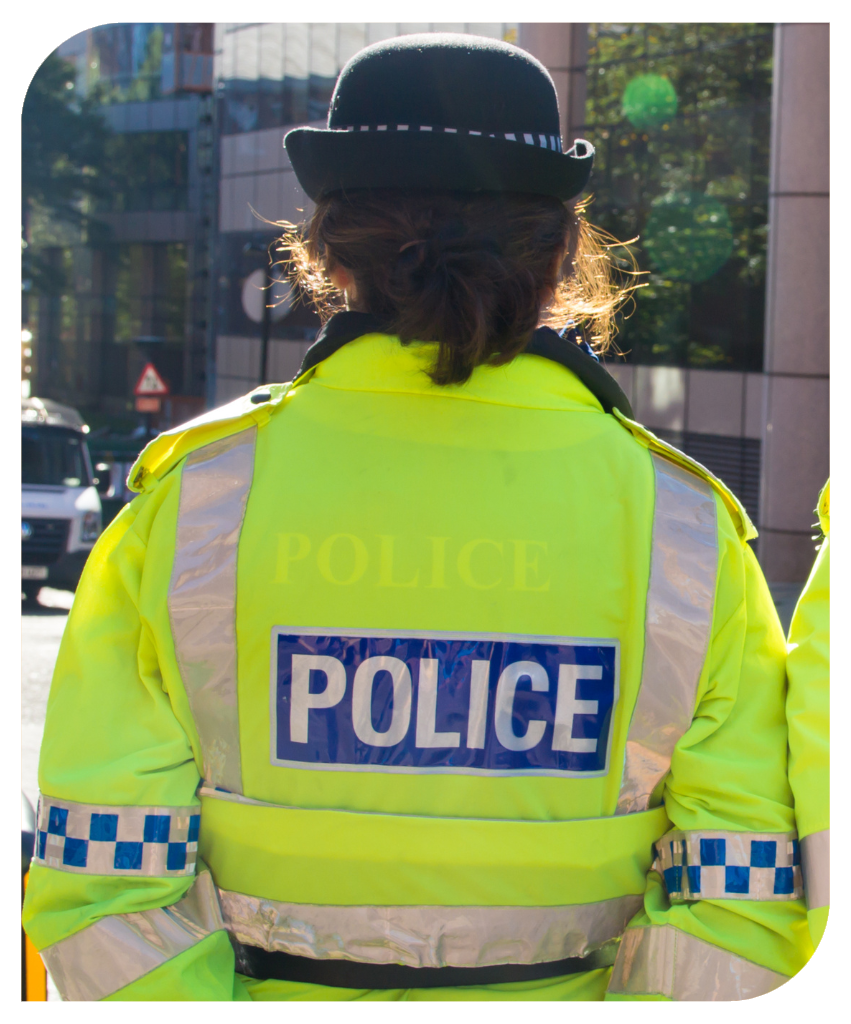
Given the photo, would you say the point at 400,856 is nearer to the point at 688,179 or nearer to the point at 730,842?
the point at 730,842

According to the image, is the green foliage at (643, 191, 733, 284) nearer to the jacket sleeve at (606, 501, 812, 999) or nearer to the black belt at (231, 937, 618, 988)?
the jacket sleeve at (606, 501, 812, 999)

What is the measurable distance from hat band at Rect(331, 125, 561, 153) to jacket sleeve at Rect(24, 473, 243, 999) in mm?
528

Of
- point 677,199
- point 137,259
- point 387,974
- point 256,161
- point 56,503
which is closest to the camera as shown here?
point 387,974

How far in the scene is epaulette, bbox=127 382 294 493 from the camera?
1364mm

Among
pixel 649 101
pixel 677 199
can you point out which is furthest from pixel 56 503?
pixel 649 101

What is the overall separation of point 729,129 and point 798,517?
6760 mm

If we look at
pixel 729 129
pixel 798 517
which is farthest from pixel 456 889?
pixel 729 129

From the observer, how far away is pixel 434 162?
1308 mm

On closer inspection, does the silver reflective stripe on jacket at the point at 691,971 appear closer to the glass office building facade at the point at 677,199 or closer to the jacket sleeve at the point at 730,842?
the jacket sleeve at the point at 730,842

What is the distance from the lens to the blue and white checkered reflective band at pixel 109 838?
1.30 m

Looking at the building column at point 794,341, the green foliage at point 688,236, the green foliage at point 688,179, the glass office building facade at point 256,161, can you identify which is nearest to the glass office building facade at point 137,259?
the glass office building facade at point 256,161

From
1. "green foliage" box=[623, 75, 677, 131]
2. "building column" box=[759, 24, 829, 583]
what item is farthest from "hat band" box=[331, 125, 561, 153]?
"green foliage" box=[623, 75, 677, 131]

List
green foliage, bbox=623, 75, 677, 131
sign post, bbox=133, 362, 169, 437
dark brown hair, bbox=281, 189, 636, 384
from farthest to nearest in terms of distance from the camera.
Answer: sign post, bbox=133, 362, 169, 437, green foliage, bbox=623, 75, 677, 131, dark brown hair, bbox=281, 189, 636, 384

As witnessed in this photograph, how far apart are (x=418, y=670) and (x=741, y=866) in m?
0.48
